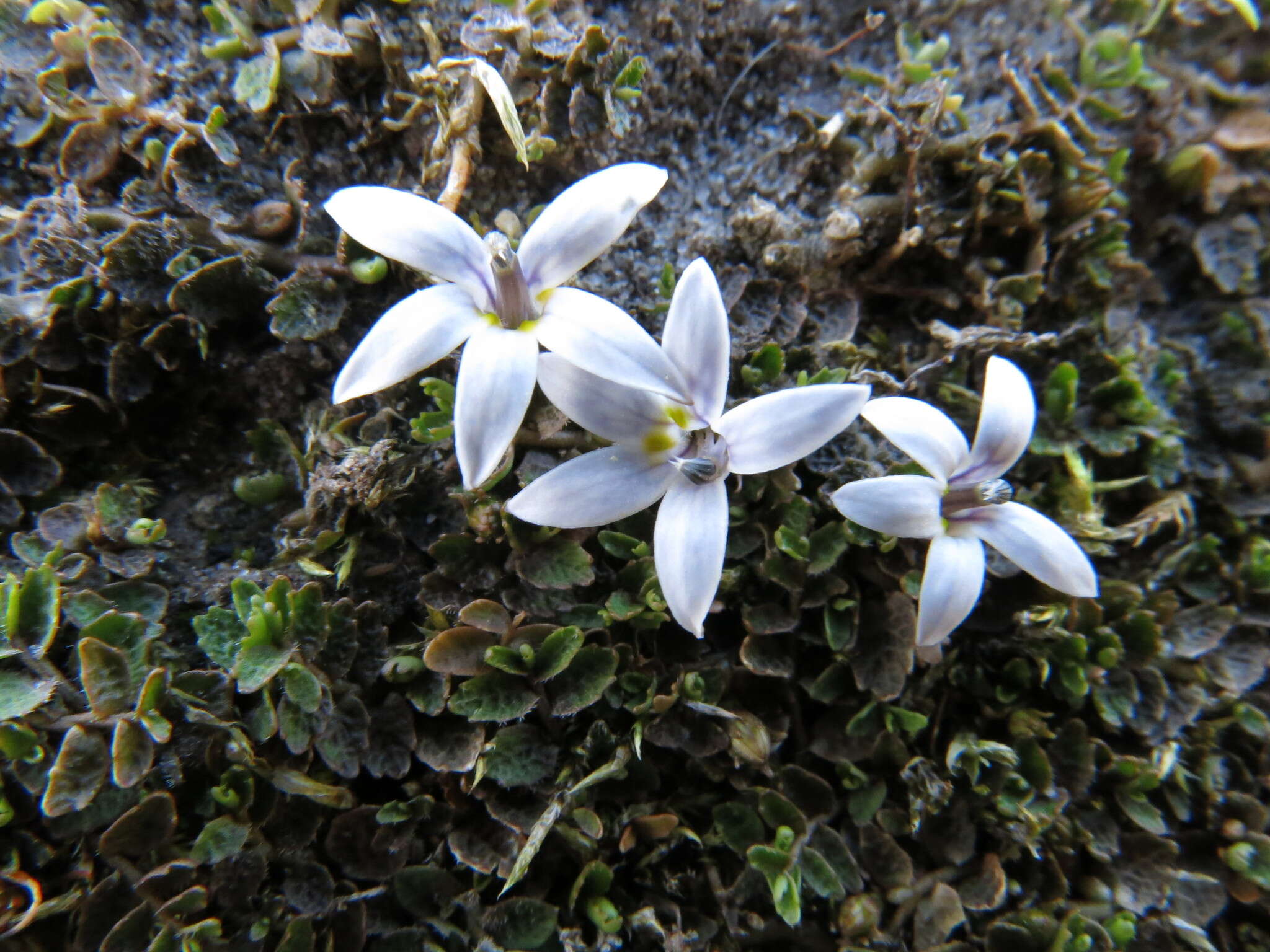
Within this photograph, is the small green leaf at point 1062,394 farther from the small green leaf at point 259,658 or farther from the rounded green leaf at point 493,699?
the small green leaf at point 259,658

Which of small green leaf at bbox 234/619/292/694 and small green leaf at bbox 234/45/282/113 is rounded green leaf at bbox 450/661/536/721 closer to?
small green leaf at bbox 234/619/292/694

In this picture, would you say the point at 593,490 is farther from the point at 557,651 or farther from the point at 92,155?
the point at 92,155

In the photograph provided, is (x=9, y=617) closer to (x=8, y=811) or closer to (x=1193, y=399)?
(x=8, y=811)

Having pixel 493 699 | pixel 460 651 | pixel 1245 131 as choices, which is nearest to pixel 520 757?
pixel 493 699

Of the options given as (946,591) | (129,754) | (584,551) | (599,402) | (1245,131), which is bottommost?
(129,754)

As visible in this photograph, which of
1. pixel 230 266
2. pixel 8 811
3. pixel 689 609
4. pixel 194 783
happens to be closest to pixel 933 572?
pixel 689 609

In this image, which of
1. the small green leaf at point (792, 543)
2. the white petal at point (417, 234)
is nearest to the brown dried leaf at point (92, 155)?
the white petal at point (417, 234)
